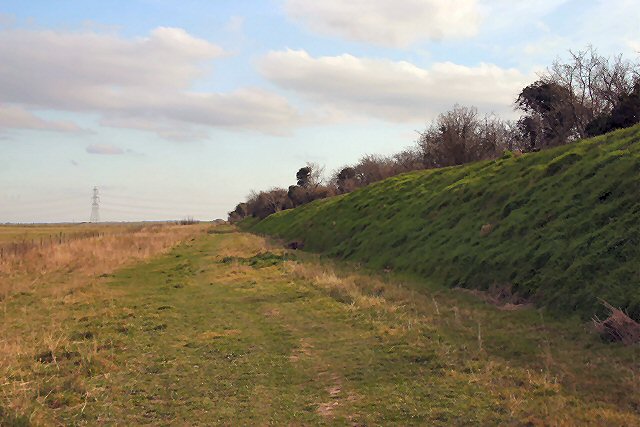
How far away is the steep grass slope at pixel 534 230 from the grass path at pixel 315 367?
6.40 feet

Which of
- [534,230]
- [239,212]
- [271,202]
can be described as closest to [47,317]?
[534,230]

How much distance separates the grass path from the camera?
24.0 feet

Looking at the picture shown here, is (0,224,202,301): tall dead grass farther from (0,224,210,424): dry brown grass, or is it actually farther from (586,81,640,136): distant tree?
(586,81,640,136): distant tree

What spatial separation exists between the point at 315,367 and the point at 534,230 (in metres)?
12.8

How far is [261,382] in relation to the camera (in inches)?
356

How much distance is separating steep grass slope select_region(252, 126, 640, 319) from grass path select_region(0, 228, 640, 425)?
195 centimetres

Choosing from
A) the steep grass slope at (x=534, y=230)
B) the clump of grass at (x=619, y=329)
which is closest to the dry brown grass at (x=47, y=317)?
the clump of grass at (x=619, y=329)

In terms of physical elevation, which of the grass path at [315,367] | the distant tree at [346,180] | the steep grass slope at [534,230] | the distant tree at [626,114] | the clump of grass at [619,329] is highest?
the distant tree at [346,180]

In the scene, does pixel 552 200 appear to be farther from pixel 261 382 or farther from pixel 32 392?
pixel 32 392

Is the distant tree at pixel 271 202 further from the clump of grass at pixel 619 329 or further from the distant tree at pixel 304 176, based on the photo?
the clump of grass at pixel 619 329

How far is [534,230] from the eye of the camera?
19156 millimetres

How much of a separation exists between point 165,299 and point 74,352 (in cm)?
778

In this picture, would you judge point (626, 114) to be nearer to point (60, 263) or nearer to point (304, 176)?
point (60, 263)

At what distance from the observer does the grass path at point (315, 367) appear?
24.0 ft
